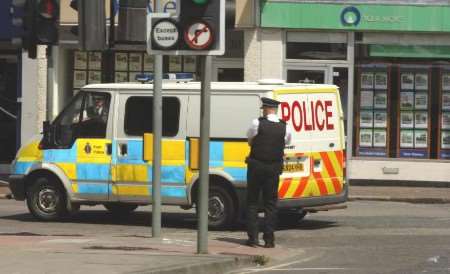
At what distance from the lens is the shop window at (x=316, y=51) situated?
21866mm

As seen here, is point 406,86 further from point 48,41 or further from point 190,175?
Result: point 48,41

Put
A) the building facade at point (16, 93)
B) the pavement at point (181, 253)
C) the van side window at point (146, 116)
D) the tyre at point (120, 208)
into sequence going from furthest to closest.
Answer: the building facade at point (16, 93)
the tyre at point (120, 208)
the van side window at point (146, 116)
the pavement at point (181, 253)

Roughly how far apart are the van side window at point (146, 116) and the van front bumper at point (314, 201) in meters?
1.92

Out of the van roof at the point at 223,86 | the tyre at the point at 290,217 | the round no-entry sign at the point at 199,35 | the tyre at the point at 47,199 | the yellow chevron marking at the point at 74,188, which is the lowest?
the tyre at the point at 290,217

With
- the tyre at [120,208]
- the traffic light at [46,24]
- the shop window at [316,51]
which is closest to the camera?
the traffic light at [46,24]

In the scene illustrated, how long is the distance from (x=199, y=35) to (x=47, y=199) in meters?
5.32

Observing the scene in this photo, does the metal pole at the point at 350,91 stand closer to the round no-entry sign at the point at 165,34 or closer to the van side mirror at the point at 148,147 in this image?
the van side mirror at the point at 148,147

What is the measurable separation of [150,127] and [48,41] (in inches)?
91.1

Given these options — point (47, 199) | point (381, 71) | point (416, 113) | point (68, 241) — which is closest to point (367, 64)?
point (381, 71)

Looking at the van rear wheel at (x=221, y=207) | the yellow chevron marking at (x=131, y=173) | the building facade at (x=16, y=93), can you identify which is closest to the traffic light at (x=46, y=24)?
the yellow chevron marking at (x=131, y=173)

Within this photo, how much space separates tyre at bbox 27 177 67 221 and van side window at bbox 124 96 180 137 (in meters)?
1.49

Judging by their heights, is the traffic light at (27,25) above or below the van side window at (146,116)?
above

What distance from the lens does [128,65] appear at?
22.9m

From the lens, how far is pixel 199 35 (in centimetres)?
1045
